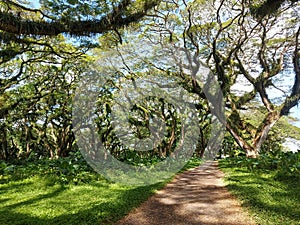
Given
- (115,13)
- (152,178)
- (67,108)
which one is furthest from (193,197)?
(67,108)

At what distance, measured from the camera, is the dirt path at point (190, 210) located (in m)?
4.42

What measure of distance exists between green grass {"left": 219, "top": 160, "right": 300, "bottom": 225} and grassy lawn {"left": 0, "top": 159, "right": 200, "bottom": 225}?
2.35m

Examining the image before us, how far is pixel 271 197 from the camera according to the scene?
17.5 ft

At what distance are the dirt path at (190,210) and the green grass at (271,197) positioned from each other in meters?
0.24

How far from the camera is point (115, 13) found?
5.79m

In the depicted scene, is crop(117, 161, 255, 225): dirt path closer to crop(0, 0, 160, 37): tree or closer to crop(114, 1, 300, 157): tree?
crop(0, 0, 160, 37): tree

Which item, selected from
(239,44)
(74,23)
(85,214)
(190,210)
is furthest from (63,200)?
(239,44)

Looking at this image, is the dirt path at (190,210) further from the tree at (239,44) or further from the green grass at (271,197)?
the tree at (239,44)

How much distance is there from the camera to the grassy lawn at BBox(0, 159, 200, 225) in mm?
4340

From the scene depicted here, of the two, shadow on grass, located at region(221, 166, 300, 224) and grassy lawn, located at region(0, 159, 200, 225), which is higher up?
grassy lawn, located at region(0, 159, 200, 225)

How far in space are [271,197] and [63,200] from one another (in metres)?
4.57

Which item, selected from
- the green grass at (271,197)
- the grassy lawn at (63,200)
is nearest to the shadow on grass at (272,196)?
the green grass at (271,197)

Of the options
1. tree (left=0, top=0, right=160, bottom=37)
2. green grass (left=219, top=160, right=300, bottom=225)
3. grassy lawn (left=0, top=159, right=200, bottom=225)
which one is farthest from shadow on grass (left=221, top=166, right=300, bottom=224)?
tree (left=0, top=0, right=160, bottom=37)

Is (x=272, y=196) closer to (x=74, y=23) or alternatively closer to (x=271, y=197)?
(x=271, y=197)
